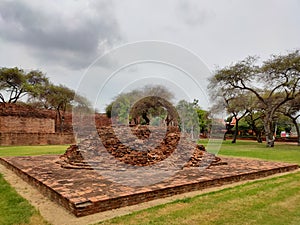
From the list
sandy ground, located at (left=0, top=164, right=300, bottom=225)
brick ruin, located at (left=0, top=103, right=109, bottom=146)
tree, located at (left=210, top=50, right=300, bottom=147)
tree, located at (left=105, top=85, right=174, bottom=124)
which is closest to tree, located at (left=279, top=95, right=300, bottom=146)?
tree, located at (left=210, top=50, right=300, bottom=147)

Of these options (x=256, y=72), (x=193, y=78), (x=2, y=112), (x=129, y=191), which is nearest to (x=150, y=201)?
(x=129, y=191)

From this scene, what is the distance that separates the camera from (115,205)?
3.39 m

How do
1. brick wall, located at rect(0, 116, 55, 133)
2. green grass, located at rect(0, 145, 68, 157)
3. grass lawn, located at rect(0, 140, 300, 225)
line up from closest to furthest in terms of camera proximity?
grass lawn, located at rect(0, 140, 300, 225), green grass, located at rect(0, 145, 68, 157), brick wall, located at rect(0, 116, 55, 133)

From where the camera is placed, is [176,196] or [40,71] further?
[40,71]

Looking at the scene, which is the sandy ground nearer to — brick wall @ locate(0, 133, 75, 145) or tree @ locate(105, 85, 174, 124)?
tree @ locate(105, 85, 174, 124)

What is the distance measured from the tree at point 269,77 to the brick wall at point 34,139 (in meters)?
12.0

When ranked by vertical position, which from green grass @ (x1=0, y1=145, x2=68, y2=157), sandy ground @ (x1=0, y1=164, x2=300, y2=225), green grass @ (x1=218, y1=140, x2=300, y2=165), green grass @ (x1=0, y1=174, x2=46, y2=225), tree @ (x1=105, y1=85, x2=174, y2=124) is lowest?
green grass @ (x1=0, y1=174, x2=46, y2=225)

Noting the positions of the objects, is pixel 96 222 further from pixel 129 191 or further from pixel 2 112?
pixel 2 112

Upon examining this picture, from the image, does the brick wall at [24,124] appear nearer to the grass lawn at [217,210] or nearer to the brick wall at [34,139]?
the brick wall at [34,139]

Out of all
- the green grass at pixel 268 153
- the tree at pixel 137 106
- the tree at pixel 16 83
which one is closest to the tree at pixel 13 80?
the tree at pixel 16 83

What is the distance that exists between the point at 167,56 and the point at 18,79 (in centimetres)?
2055

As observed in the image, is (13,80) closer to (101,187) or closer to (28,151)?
(28,151)

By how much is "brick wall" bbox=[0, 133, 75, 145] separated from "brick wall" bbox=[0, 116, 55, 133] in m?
2.14

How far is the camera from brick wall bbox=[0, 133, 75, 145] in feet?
56.9
